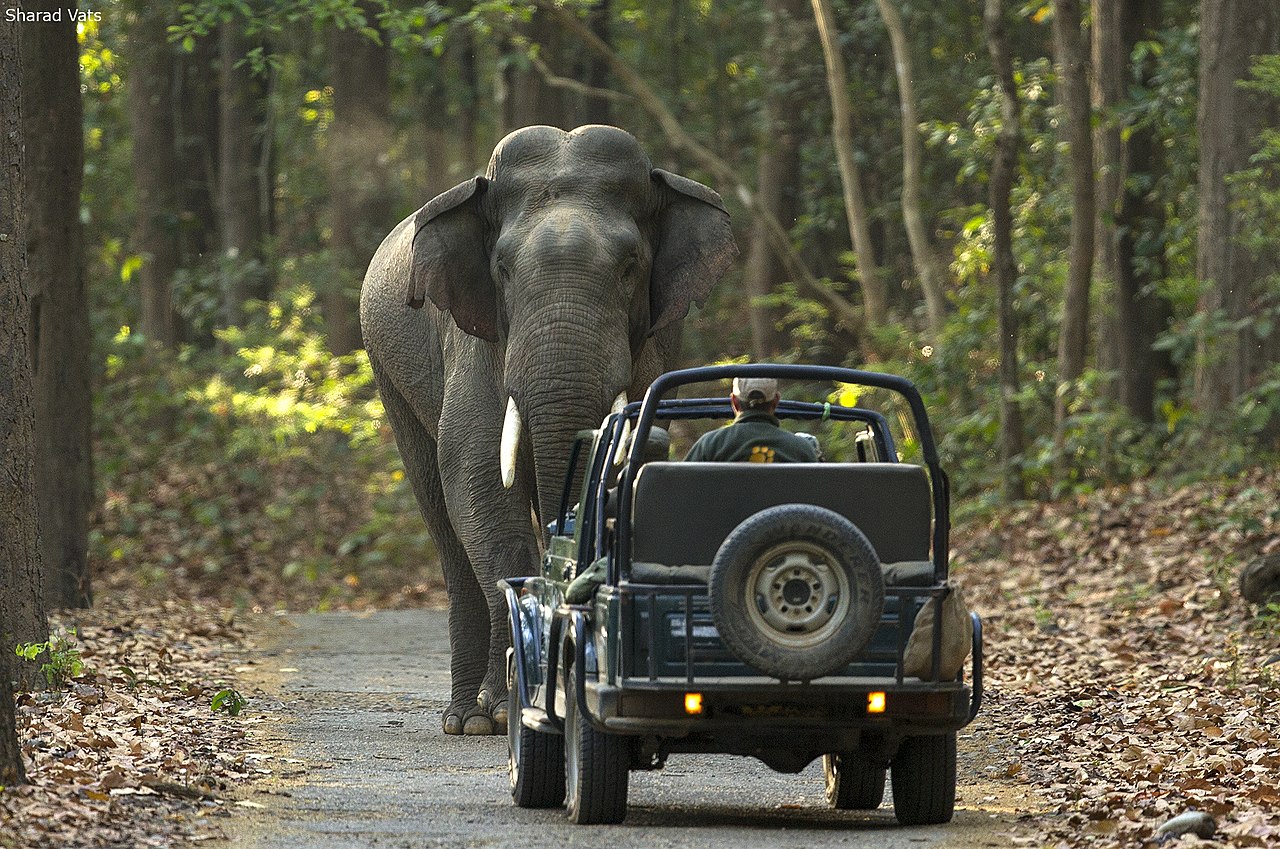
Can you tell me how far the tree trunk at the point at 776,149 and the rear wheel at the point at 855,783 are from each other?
21068 millimetres

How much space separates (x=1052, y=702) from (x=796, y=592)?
531 cm

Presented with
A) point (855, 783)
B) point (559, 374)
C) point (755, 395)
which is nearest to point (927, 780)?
point (855, 783)

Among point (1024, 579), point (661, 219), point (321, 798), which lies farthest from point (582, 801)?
point (1024, 579)

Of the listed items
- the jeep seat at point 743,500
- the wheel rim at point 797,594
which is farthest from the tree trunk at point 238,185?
the wheel rim at point 797,594

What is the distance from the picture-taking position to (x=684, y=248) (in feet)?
40.2

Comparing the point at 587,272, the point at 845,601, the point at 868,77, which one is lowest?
the point at 845,601

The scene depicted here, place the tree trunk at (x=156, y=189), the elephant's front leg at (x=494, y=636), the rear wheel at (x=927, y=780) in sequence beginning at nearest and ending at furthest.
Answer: the rear wheel at (x=927, y=780) < the elephant's front leg at (x=494, y=636) < the tree trunk at (x=156, y=189)

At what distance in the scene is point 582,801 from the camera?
7.80 metres

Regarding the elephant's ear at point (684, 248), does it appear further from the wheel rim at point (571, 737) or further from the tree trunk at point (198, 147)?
the tree trunk at point (198, 147)

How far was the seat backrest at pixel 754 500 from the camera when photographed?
7.61m

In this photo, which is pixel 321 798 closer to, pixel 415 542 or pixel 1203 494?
pixel 1203 494

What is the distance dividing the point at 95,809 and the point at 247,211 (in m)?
27.9

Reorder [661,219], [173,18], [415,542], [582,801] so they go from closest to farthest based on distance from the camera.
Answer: [582,801]
[661,219]
[415,542]
[173,18]

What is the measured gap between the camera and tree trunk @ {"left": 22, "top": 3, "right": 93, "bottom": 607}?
16203 mm
